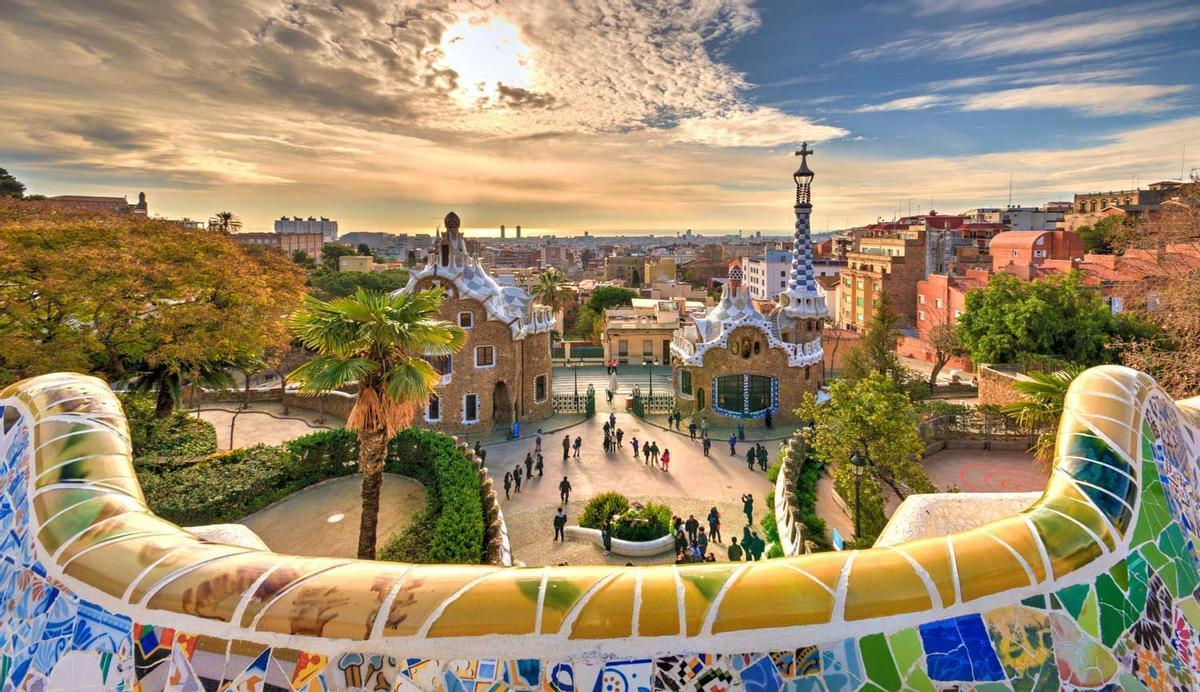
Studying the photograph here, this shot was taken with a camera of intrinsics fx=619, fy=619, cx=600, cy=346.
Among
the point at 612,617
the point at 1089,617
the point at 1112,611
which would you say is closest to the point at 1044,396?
the point at 1112,611

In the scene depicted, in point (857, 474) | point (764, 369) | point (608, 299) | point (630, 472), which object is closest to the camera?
point (857, 474)

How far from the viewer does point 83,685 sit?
10.8ft

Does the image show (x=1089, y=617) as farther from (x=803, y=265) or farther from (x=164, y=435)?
(x=803, y=265)

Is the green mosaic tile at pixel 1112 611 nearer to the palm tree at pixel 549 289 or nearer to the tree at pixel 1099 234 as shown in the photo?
the palm tree at pixel 549 289

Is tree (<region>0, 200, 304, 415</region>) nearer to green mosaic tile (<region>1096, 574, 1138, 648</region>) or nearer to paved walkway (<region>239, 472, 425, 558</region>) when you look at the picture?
paved walkway (<region>239, 472, 425, 558</region>)

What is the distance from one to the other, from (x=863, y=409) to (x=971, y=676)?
45.6ft

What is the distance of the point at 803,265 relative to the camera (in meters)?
32.5

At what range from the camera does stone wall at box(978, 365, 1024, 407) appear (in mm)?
27922

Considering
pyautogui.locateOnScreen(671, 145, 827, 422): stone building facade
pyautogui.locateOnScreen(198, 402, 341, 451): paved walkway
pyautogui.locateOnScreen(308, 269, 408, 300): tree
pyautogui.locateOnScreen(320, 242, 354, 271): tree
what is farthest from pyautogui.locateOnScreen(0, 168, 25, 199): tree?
pyautogui.locateOnScreen(671, 145, 827, 422): stone building facade

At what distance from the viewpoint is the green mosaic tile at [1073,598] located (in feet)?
11.1

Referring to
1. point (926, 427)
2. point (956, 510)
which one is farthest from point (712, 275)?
point (956, 510)

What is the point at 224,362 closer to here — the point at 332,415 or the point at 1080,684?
the point at 332,415

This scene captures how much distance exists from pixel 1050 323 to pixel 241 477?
33897 millimetres

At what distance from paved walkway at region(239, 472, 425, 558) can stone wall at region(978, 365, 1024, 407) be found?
1005 inches
